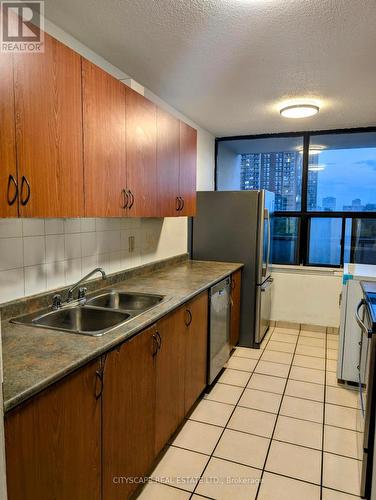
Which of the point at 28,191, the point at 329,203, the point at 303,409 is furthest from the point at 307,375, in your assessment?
the point at 28,191

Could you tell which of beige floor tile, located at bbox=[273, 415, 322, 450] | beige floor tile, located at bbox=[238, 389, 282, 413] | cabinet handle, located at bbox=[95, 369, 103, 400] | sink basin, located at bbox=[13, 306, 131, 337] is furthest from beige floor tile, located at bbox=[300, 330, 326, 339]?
cabinet handle, located at bbox=[95, 369, 103, 400]

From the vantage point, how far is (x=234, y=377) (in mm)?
3107

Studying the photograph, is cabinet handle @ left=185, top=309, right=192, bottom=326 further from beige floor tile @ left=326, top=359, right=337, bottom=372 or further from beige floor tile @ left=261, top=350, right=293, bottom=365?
beige floor tile @ left=326, top=359, right=337, bottom=372

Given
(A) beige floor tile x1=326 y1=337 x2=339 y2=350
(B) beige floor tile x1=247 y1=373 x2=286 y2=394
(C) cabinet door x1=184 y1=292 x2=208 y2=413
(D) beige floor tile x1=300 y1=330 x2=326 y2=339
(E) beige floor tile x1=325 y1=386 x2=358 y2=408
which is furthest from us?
(D) beige floor tile x1=300 y1=330 x2=326 y2=339

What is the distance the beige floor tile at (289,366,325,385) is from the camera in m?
3.08

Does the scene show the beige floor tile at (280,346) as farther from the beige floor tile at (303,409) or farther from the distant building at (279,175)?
the distant building at (279,175)

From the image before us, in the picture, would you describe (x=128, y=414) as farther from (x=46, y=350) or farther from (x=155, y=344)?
(x=46, y=350)

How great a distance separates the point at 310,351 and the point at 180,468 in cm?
219

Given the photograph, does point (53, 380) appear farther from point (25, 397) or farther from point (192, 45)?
point (192, 45)

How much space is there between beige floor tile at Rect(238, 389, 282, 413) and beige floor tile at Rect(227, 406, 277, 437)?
0.20ft

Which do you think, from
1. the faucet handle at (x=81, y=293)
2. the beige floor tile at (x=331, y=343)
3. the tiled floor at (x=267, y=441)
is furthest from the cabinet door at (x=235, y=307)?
the faucet handle at (x=81, y=293)

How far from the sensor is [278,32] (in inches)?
78.5

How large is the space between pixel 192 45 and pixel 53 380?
6.56 feet

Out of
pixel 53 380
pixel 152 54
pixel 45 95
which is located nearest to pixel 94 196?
pixel 45 95
